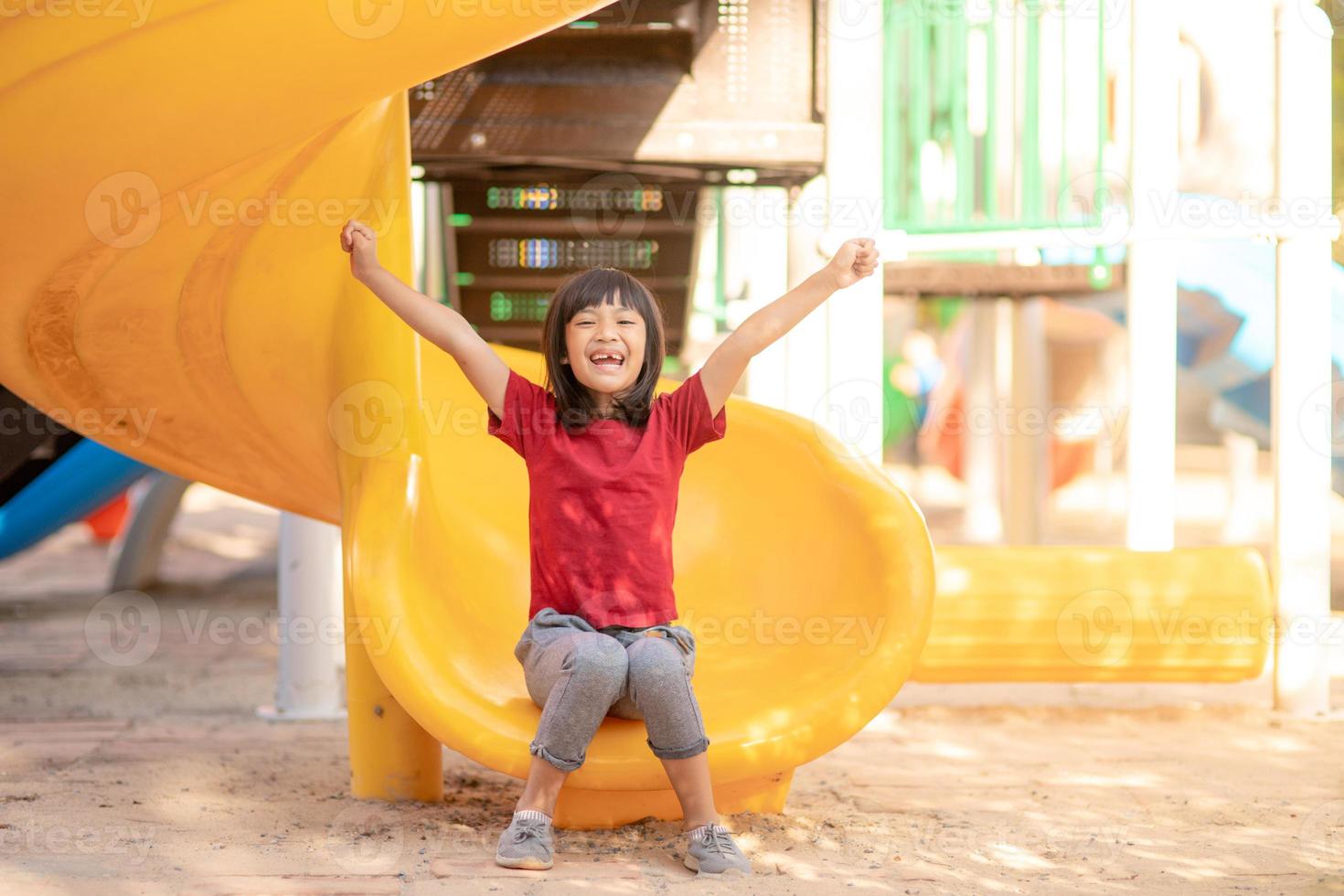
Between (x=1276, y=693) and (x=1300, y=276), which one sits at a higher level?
(x=1300, y=276)

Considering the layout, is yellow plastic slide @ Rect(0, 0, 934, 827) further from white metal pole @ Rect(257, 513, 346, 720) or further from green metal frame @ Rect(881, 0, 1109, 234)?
green metal frame @ Rect(881, 0, 1109, 234)

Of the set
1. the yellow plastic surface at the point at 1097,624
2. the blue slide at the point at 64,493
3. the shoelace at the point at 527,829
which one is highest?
the blue slide at the point at 64,493

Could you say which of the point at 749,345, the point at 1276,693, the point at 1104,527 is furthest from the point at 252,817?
the point at 1104,527

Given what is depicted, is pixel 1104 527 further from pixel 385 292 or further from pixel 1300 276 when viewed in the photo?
pixel 385 292

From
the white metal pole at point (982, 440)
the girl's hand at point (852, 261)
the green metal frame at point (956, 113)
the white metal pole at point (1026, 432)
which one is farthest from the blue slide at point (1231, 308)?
the girl's hand at point (852, 261)

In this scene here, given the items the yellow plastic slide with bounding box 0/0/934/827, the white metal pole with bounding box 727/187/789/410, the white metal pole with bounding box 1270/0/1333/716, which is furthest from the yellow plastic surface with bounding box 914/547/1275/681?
the white metal pole with bounding box 727/187/789/410

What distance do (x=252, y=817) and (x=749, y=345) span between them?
1.27 m

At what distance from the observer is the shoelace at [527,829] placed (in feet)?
7.62

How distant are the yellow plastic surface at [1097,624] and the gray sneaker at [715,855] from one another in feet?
4.87

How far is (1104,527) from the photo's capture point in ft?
32.8

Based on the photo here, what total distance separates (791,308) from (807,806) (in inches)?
40.3

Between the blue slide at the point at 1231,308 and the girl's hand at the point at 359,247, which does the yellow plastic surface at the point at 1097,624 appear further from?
the blue slide at the point at 1231,308

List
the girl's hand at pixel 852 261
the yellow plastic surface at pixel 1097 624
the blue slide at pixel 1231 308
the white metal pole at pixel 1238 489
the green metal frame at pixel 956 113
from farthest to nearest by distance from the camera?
the white metal pole at pixel 1238 489
the blue slide at pixel 1231 308
the green metal frame at pixel 956 113
the yellow plastic surface at pixel 1097 624
the girl's hand at pixel 852 261

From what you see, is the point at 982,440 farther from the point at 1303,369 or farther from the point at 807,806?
the point at 807,806
